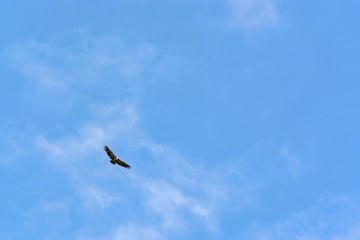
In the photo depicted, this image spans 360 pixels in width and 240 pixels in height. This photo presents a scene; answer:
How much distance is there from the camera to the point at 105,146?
573ft

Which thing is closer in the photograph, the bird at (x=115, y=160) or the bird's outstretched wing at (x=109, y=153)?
the bird's outstretched wing at (x=109, y=153)

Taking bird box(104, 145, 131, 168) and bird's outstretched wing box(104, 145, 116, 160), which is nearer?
bird's outstretched wing box(104, 145, 116, 160)

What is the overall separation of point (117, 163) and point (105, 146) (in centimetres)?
558

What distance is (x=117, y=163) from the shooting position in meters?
178

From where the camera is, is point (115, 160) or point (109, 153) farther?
point (115, 160)
